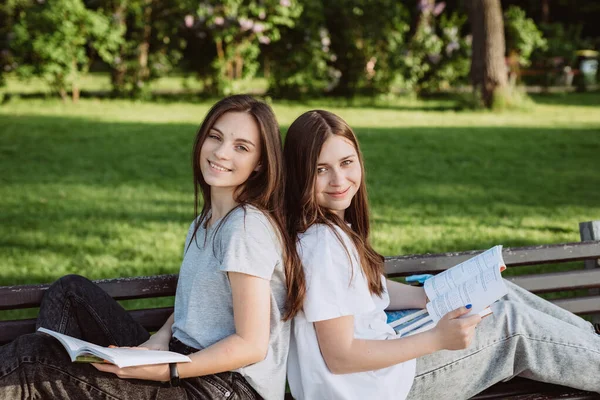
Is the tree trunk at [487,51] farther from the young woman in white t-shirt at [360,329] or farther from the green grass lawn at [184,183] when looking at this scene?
the young woman in white t-shirt at [360,329]

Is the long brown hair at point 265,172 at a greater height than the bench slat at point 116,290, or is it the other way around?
the long brown hair at point 265,172

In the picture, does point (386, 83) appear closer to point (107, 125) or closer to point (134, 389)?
point (107, 125)

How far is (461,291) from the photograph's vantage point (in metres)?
2.50

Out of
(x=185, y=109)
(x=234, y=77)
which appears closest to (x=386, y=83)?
(x=234, y=77)

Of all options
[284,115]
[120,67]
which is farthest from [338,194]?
[120,67]

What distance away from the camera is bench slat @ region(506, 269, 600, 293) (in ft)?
10.4

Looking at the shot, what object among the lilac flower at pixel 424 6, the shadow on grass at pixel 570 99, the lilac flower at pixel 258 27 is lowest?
the shadow on grass at pixel 570 99

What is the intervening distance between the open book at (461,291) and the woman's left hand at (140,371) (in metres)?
0.89

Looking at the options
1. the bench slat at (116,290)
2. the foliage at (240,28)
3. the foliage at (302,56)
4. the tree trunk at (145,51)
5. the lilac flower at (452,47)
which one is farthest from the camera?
the lilac flower at (452,47)

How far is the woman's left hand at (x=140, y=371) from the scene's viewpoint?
7.00ft

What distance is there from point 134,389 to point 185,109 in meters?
11.6

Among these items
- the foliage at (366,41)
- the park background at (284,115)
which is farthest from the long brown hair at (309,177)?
the foliage at (366,41)

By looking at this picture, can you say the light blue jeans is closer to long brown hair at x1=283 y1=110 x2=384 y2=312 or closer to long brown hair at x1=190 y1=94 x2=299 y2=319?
long brown hair at x1=283 y1=110 x2=384 y2=312

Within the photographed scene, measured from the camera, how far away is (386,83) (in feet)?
51.9
